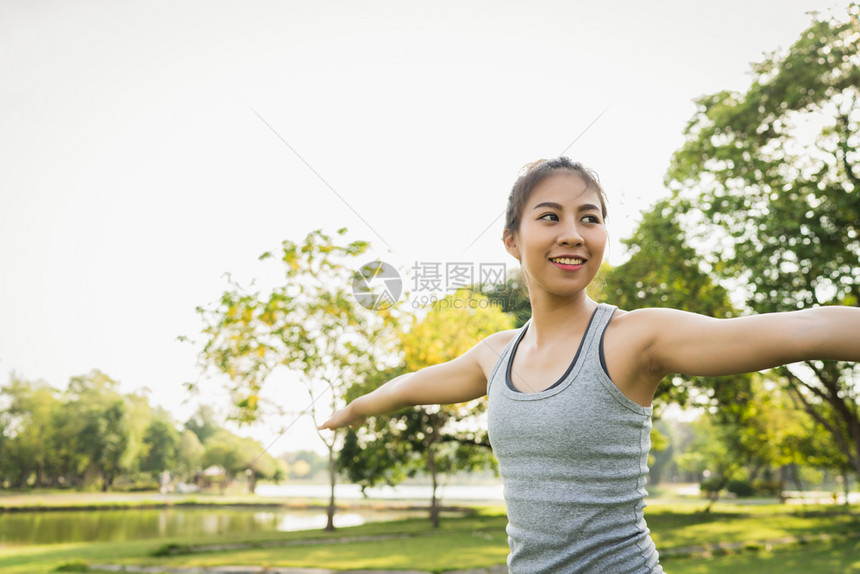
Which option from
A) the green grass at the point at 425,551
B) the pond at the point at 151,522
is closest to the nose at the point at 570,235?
the green grass at the point at 425,551

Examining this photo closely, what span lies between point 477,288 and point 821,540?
13.2 meters

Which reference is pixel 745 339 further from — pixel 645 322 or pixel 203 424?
pixel 203 424

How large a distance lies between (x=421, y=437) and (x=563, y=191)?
1638 cm

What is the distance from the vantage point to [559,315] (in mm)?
1546

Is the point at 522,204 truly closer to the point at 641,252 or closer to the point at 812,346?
the point at 812,346

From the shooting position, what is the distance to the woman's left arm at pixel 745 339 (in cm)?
105

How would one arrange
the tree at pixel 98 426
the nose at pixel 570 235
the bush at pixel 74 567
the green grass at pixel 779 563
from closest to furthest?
the nose at pixel 570 235
the green grass at pixel 779 563
the bush at pixel 74 567
the tree at pixel 98 426

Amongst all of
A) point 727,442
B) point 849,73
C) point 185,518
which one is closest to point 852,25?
point 849,73

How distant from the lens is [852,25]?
966 cm

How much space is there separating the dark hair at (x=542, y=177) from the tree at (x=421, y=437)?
7.94 metres

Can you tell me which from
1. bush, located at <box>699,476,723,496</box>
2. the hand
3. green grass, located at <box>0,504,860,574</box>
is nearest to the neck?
the hand

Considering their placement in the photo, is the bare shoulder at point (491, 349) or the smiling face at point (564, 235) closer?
the smiling face at point (564, 235)

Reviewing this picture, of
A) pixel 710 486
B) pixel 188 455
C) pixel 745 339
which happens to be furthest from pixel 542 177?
pixel 710 486

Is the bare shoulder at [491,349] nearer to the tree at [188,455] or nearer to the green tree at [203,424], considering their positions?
the green tree at [203,424]
